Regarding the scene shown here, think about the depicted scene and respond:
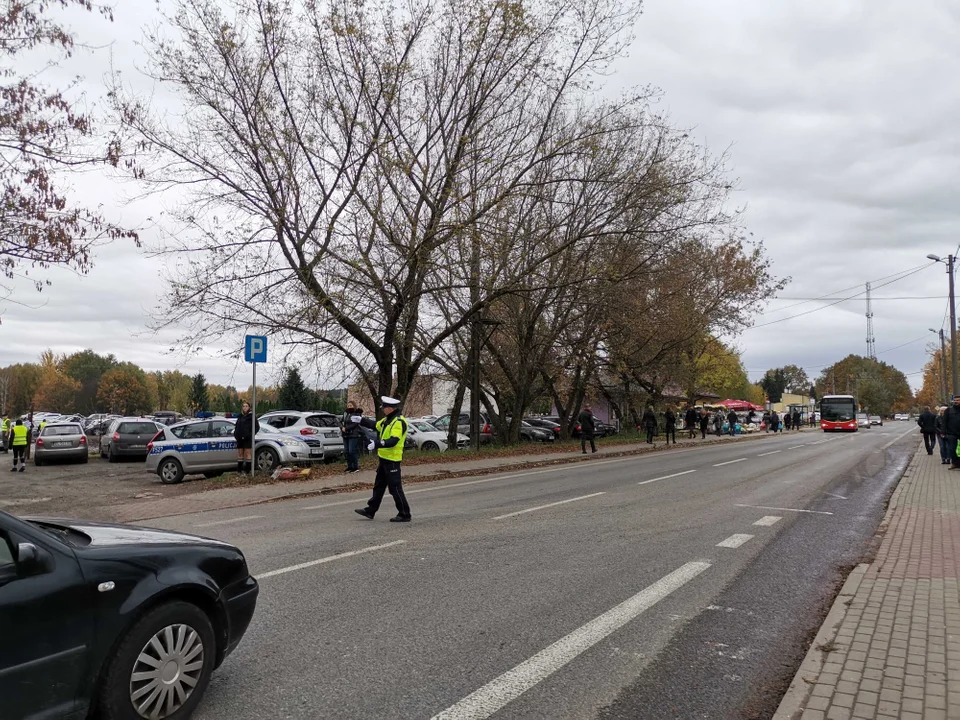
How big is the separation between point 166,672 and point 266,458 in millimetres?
14447

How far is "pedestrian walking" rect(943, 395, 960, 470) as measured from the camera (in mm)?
16984

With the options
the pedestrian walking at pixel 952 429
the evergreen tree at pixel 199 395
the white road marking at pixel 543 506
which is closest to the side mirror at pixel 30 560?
the white road marking at pixel 543 506

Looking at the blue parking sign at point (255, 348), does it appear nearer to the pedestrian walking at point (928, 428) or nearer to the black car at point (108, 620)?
the black car at point (108, 620)

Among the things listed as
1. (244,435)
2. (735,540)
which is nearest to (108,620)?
(735,540)

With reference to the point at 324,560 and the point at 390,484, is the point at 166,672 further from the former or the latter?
the point at 390,484

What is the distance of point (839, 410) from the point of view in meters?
52.0

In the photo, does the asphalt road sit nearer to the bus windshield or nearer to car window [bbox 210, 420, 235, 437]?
car window [bbox 210, 420, 235, 437]

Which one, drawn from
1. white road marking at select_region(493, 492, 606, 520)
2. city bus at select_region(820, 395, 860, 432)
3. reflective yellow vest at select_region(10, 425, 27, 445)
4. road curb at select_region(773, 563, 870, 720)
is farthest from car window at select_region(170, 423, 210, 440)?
city bus at select_region(820, 395, 860, 432)

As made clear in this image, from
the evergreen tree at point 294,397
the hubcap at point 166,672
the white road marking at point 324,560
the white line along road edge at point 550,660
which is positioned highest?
the evergreen tree at point 294,397

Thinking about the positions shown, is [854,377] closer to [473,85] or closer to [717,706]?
[473,85]

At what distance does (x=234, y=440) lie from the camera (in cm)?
1744

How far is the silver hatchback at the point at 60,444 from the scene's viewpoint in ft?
74.4

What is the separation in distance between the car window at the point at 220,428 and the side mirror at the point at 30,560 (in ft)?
49.6

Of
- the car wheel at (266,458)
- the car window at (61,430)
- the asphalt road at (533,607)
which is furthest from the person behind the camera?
the car window at (61,430)
